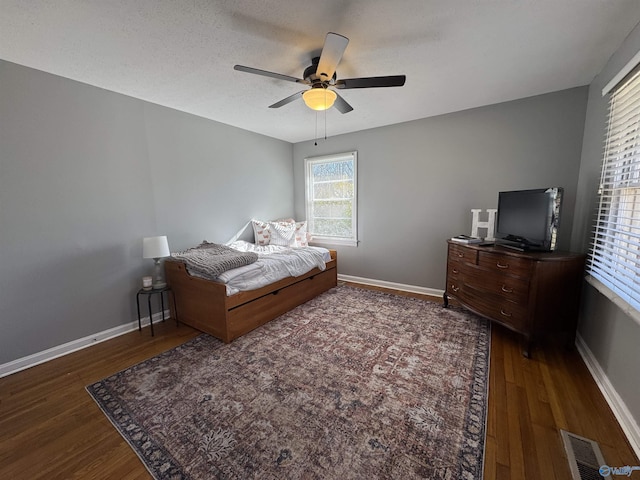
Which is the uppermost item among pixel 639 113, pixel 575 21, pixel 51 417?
pixel 575 21

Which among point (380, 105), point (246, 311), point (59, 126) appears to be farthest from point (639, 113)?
point (59, 126)

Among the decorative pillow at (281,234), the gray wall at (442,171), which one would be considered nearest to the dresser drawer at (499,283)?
the gray wall at (442,171)

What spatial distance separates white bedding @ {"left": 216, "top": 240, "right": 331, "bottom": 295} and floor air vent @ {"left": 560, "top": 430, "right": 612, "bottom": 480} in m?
2.32

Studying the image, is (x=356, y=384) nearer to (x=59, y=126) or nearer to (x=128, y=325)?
→ (x=128, y=325)

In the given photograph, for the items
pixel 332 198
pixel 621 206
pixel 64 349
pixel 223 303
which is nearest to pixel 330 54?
pixel 223 303

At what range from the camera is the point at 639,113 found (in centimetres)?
149

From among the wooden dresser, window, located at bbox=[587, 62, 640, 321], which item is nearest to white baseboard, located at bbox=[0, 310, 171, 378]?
the wooden dresser

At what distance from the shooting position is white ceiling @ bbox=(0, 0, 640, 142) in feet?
4.66

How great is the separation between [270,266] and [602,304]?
274 cm

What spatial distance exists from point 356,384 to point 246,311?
4.03 feet

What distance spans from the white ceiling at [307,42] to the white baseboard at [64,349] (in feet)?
7.49

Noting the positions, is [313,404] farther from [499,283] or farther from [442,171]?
[442,171]

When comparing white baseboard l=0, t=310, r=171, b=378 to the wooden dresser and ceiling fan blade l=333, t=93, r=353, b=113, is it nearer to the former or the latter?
ceiling fan blade l=333, t=93, r=353, b=113

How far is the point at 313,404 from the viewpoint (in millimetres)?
1572
